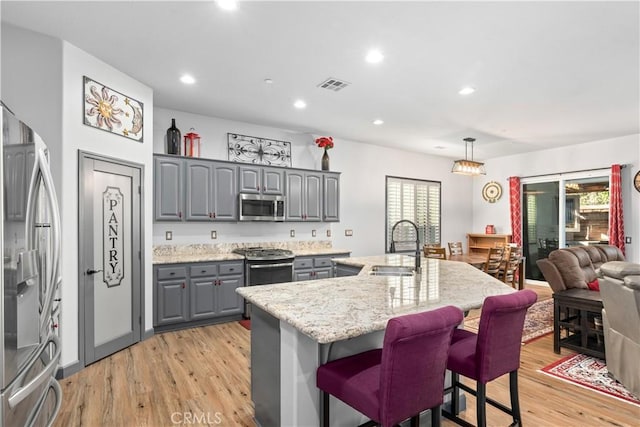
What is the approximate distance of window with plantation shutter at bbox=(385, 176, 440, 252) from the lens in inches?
280

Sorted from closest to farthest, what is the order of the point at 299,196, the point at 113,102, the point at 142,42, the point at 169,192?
the point at 142,42 → the point at 113,102 → the point at 169,192 → the point at 299,196

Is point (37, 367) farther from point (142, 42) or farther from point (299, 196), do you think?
point (299, 196)

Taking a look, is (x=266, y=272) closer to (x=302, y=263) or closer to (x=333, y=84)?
(x=302, y=263)

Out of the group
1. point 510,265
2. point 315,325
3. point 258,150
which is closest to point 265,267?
point 258,150

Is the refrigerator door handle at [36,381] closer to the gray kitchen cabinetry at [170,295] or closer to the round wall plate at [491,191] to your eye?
the gray kitchen cabinetry at [170,295]

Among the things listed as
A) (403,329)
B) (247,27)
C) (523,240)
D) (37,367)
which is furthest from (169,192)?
(523,240)

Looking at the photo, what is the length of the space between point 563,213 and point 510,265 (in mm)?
2054

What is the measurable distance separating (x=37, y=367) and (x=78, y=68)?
2.69 meters

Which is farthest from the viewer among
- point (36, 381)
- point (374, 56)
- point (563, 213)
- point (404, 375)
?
point (563, 213)

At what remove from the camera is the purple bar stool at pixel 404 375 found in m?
1.40

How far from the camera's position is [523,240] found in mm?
7609

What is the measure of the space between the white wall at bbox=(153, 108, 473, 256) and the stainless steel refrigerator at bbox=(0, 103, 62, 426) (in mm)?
3065

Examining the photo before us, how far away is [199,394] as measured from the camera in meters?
2.73

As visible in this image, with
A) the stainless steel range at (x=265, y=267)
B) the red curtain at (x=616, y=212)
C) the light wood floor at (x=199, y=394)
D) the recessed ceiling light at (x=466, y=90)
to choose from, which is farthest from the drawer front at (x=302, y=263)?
the red curtain at (x=616, y=212)
